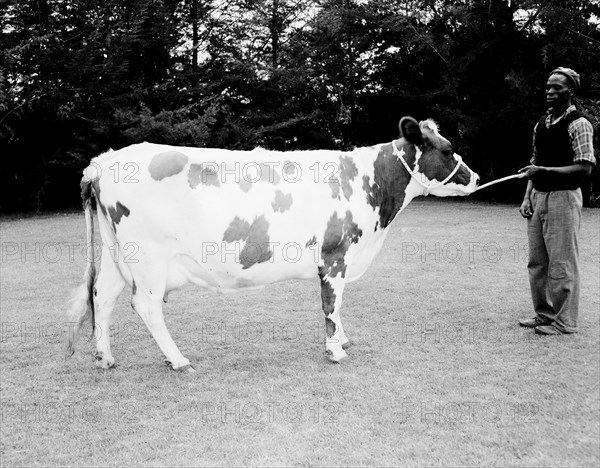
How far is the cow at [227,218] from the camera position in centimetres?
469

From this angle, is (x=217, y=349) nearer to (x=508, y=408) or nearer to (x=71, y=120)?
(x=508, y=408)

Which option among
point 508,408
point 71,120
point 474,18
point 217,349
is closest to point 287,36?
point 474,18

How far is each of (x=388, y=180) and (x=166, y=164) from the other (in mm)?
2154

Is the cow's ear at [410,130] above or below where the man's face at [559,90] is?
below

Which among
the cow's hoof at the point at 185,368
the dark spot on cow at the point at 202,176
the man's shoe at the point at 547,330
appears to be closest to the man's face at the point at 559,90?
the man's shoe at the point at 547,330

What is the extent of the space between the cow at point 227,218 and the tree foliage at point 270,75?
39.6 feet

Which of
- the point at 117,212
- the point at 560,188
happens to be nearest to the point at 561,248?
the point at 560,188

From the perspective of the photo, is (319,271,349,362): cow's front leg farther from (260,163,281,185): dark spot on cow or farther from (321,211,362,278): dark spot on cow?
(260,163,281,185): dark spot on cow

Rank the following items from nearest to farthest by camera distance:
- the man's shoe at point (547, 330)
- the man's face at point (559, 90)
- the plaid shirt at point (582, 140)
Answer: the plaid shirt at point (582, 140)
the man's face at point (559, 90)
the man's shoe at point (547, 330)

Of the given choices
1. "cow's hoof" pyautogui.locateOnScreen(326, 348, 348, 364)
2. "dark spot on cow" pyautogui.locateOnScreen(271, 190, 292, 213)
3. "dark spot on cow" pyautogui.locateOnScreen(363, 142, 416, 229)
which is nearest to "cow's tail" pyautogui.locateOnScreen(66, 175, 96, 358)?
"dark spot on cow" pyautogui.locateOnScreen(271, 190, 292, 213)

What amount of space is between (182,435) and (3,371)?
85.7 inches

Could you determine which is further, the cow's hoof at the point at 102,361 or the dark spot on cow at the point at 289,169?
the dark spot on cow at the point at 289,169

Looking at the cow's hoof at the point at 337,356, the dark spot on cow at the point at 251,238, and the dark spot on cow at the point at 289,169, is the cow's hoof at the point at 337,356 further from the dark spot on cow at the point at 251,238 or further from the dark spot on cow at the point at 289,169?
the dark spot on cow at the point at 289,169

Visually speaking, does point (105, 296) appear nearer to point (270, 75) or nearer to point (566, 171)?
point (566, 171)
